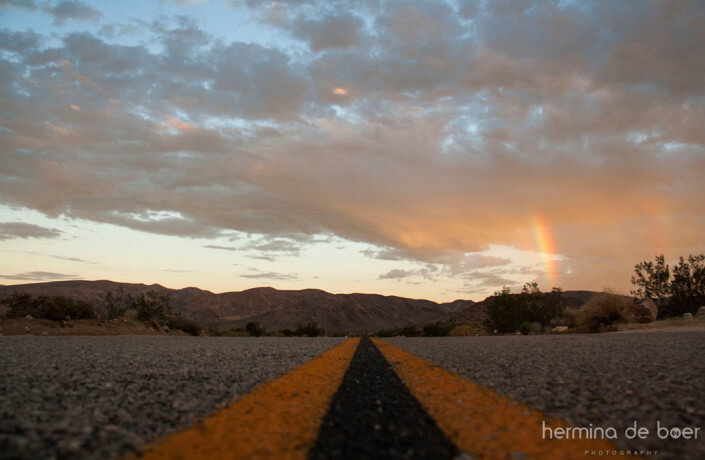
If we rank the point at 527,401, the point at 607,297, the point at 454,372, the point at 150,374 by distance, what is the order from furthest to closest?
the point at 607,297 → the point at 454,372 → the point at 150,374 → the point at 527,401

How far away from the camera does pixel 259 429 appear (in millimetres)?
1989

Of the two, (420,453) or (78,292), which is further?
(78,292)

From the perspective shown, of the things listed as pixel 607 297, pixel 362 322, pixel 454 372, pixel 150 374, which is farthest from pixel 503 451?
pixel 362 322

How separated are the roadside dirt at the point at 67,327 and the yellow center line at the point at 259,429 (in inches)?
551

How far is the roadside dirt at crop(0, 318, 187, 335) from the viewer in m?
12.9

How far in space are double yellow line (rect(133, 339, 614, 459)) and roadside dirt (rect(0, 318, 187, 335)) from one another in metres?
14.1

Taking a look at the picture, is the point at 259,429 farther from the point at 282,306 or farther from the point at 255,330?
the point at 282,306

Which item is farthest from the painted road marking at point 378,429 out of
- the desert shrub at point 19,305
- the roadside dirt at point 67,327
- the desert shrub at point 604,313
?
the desert shrub at point 19,305

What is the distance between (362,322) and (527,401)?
284 ft

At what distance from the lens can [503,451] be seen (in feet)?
5.54

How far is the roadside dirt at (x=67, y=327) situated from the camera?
12.9 meters

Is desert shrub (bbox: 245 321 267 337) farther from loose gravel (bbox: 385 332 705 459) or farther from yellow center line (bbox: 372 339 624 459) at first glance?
yellow center line (bbox: 372 339 624 459)

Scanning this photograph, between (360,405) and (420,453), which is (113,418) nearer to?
(360,405)

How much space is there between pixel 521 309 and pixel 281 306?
76993 millimetres
